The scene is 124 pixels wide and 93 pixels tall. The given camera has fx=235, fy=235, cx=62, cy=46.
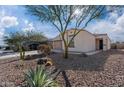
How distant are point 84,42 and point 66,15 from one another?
871mm

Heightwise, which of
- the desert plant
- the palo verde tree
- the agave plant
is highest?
the palo verde tree

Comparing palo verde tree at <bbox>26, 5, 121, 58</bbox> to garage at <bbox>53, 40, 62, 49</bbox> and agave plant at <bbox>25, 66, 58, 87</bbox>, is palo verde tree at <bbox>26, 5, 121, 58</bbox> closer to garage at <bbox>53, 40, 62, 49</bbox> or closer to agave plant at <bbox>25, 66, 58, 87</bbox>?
garage at <bbox>53, 40, 62, 49</bbox>

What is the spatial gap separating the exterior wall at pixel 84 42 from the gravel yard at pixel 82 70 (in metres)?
0.21

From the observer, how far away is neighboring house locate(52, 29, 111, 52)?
5679mm

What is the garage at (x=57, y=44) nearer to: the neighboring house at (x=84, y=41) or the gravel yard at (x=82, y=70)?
the neighboring house at (x=84, y=41)

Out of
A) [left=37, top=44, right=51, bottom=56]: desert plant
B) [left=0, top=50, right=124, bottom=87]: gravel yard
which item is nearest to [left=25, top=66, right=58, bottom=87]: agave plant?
[left=0, top=50, right=124, bottom=87]: gravel yard

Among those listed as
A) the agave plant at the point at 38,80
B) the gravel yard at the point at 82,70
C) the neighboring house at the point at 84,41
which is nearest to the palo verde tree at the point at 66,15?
the neighboring house at the point at 84,41

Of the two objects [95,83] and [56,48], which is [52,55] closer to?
[56,48]

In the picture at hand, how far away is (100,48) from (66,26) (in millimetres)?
1254

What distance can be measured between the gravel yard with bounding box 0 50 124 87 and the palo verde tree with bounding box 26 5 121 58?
332mm

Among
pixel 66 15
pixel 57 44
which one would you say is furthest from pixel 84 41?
pixel 66 15

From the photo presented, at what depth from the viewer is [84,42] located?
19.6ft

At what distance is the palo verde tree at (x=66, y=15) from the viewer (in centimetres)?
530
